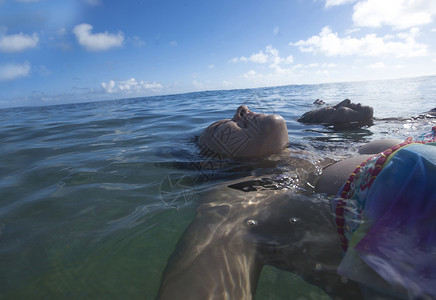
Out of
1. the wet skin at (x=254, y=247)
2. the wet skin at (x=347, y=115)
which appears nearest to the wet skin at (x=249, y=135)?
the wet skin at (x=254, y=247)

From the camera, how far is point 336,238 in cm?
141

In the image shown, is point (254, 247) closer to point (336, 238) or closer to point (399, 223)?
point (336, 238)

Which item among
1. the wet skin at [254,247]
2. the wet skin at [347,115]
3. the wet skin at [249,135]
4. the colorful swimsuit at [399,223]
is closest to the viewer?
the colorful swimsuit at [399,223]

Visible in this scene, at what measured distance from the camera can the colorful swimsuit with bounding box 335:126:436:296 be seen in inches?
35.0

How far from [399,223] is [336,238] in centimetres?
54

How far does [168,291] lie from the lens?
1.17 meters

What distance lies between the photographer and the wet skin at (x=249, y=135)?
2736 millimetres

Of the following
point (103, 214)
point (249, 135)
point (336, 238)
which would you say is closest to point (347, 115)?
point (249, 135)

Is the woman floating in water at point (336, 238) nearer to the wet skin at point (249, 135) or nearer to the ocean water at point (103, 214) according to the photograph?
the ocean water at point (103, 214)

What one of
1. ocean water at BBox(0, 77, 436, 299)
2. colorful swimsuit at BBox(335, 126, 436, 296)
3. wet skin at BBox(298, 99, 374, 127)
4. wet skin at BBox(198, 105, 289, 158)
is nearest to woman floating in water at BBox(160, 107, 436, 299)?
colorful swimsuit at BBox(335, 126, 436, 296)

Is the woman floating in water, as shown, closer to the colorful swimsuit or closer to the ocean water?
the colorful swimsuit

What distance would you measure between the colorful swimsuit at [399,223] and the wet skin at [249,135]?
1640 mm

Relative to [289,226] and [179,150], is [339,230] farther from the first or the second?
[179,150]

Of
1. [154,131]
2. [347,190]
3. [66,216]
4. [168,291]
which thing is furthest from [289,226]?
[154,131]
